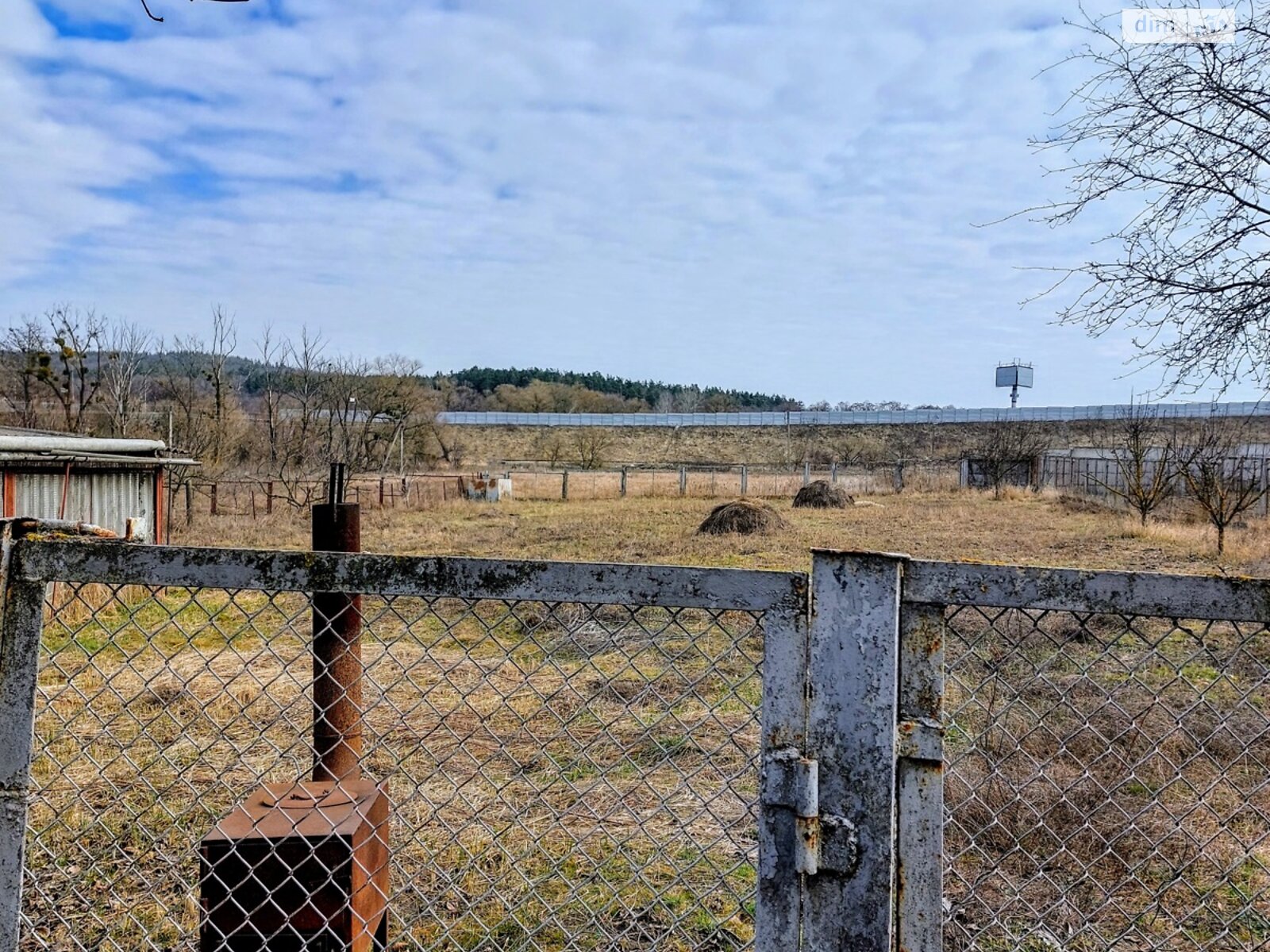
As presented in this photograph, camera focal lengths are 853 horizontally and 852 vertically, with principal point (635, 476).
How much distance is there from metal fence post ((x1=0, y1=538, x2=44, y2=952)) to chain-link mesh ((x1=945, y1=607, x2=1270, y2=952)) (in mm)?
1879

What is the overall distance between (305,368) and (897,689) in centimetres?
3363

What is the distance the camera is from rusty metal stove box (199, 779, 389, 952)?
2035 millimetres

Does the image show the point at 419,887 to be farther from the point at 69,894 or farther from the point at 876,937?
the point at 876,937

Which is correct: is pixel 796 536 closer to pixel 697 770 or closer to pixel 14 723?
pixel 697 770

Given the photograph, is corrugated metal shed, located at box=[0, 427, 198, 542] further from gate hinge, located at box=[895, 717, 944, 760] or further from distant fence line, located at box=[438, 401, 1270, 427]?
distant fence line, located at box=[438, 401, 1270, 427]

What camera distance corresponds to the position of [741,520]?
57.5 ft

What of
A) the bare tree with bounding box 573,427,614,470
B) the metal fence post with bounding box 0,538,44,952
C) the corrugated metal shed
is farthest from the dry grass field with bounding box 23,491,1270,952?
the bare tree with bounding box 573,427,614,470

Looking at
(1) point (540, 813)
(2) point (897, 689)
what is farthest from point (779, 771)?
(1) point (540, 813)

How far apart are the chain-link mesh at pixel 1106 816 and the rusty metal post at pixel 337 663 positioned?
1.54 metres

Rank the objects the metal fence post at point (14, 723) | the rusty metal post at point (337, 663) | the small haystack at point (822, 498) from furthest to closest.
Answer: the small haystack at point (822, 498), the rusty metal post at point (337, 663), the metal fence post at point (14, 723)

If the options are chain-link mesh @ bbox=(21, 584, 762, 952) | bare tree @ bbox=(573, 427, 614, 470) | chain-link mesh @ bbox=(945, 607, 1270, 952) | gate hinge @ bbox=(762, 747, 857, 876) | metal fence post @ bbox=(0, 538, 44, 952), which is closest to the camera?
gate hinge @ bbox=(762, 747, 857, 876)

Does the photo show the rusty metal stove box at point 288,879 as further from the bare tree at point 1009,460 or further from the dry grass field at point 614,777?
the bare tree at point 1009,460

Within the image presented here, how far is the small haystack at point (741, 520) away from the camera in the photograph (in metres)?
17.3

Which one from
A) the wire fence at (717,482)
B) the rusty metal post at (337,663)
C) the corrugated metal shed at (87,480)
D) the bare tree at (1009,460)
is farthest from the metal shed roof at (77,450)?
the bare tree at (1009,460)
